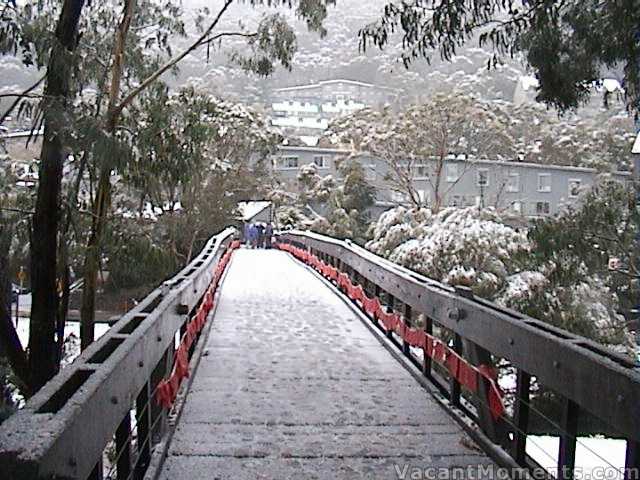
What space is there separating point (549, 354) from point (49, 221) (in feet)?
26.1

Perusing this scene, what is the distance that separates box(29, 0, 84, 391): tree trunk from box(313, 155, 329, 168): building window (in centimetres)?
3363

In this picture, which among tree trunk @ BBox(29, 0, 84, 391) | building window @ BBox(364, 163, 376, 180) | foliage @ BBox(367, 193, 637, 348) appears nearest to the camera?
tree trunk @ BBox(29, 0, 84, 391)

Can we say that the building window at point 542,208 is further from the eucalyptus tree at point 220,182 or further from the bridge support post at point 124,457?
the bridge support post at point 124,457

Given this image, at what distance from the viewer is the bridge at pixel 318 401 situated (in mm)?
2592

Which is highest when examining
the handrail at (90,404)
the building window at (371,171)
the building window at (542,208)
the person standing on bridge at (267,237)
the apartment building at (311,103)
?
the apartment building at (311,103)

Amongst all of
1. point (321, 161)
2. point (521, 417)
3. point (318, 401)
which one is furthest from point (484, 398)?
point (321, 161)

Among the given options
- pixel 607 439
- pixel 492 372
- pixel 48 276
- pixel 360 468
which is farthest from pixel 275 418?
pixel 607 439

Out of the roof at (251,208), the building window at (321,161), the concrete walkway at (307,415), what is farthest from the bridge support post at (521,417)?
the building window at (321,161)

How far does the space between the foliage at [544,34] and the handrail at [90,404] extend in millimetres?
4181

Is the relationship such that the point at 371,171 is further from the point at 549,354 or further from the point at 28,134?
the point at 549,354

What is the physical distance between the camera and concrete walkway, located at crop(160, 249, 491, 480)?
12.1 feet

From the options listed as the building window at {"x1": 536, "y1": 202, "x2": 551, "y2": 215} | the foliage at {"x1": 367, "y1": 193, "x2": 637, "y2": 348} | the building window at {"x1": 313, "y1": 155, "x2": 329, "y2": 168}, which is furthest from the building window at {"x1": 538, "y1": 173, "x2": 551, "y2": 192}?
the foliage at {"x1": 367, "y1": 193, "x2": 637, "y2": 348}

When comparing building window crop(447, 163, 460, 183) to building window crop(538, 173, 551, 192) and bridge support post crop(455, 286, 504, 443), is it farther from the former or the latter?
bridge support post crop(455, 286, 504, 443)

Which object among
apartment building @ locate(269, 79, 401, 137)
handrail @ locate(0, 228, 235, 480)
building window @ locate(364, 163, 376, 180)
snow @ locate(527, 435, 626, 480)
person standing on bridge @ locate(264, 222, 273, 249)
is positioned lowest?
snow @ locate(527, 435, 626, 480)
